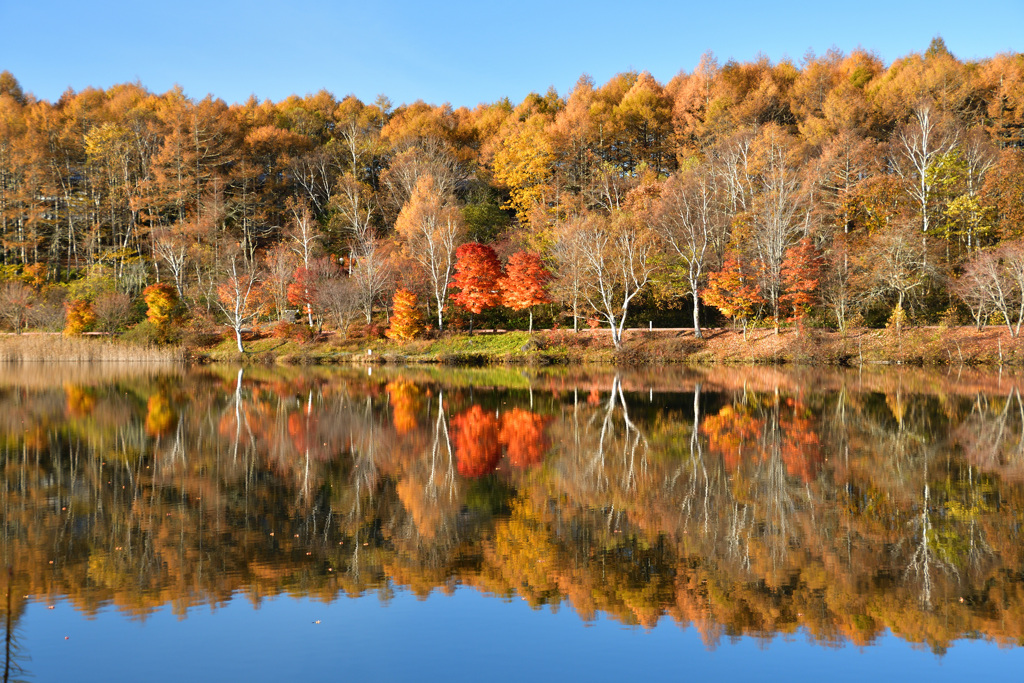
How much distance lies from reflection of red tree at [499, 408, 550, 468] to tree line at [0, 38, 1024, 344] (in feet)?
69.8

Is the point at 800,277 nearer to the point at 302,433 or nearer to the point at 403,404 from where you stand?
the point at 403,404

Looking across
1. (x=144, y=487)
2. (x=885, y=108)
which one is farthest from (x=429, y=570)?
(x=885, y=108)

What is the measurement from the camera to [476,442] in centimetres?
1723

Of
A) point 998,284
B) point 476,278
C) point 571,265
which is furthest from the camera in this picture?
point 476,278

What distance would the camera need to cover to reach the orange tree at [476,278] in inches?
1900

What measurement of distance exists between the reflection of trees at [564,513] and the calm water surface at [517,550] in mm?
52

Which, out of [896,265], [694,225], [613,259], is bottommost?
[896,265]

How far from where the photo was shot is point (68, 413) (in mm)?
22203

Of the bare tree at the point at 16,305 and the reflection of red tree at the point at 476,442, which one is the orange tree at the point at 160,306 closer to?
the bare tree at the point at 16,305

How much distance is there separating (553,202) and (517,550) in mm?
61202

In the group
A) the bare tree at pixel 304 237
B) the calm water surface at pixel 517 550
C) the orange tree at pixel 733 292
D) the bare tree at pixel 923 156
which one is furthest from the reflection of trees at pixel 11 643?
the bare tree at pixel 923 156

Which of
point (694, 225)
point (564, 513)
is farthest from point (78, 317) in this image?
point (564, 513)

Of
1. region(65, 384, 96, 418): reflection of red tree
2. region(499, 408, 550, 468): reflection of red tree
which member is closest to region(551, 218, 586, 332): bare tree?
region(499, 408, 550, 468): reflection of red tree

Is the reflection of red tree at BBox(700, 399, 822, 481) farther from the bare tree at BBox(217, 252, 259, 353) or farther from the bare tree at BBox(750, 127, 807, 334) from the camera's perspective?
the bare tree at BBox(217, 252, 259, 353)
